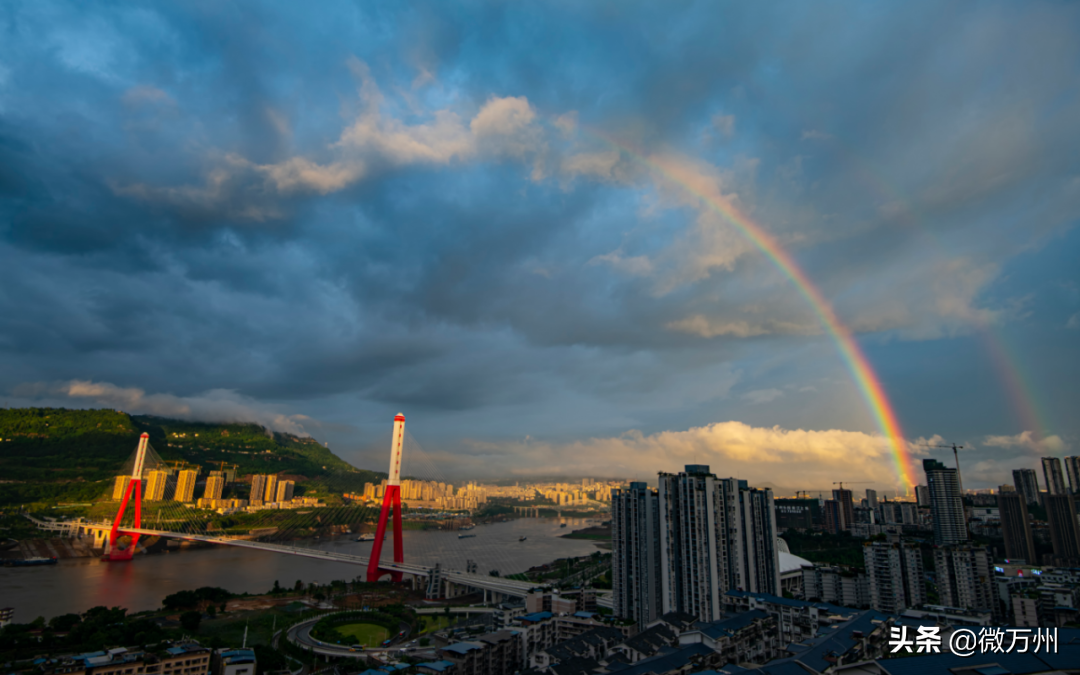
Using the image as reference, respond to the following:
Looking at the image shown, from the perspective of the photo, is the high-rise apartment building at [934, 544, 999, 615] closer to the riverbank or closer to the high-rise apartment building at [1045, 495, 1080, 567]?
the high-rise apartment building at [1045, 495, 1080, 567]

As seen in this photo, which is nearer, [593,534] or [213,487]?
[213,487]

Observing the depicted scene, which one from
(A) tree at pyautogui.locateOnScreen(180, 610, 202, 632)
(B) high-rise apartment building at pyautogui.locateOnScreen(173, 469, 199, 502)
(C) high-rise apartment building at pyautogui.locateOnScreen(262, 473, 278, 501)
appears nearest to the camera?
(A) tree at pyautogui.locateOnScreen(180, 610, 202, 632)

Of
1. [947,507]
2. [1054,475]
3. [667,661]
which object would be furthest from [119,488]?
[1054,475]

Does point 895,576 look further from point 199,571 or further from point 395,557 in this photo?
point 199,571

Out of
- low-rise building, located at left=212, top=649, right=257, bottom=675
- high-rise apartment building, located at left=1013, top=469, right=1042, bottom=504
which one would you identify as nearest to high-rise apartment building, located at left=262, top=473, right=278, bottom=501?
low-rise building, located at left=212, top=649, right=257, bottom=675

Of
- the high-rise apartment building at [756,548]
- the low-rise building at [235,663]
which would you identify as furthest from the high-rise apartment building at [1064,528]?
the low-rise building at [235,663]

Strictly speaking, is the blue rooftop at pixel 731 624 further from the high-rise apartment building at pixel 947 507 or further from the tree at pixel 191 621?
the high-rise apartment building at pixel 947 507
